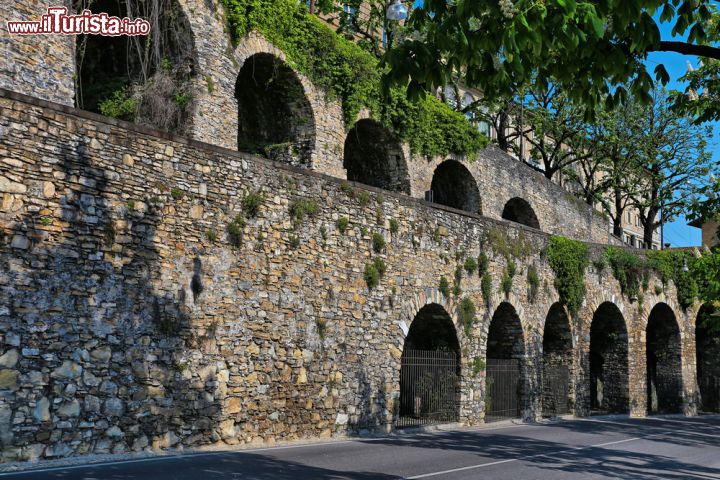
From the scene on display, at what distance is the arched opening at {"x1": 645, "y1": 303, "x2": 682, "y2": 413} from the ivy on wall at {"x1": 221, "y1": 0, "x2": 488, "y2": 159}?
37.2 ft

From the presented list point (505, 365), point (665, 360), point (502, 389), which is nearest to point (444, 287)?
point (505, 365)

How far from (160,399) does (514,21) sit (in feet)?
26.0

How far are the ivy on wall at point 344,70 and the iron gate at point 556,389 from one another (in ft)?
26.1

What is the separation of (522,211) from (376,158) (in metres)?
9.19

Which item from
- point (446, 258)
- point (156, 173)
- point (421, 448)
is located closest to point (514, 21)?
point (156, 173)

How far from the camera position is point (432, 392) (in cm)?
1814

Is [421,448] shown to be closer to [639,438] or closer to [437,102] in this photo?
[639,438]

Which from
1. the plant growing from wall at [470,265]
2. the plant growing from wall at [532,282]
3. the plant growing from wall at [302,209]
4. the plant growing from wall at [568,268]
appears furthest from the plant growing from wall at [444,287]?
the plant growing from wall at [568,268]

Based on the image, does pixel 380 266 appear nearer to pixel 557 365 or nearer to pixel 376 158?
pixel 376 158

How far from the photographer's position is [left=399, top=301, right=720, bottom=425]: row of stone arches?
18.7 meters

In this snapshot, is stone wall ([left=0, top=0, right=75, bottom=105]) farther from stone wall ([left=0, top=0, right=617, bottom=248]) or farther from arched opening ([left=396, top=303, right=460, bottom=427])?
arched opening ([left=396, top=303, right=460, bottom=427])

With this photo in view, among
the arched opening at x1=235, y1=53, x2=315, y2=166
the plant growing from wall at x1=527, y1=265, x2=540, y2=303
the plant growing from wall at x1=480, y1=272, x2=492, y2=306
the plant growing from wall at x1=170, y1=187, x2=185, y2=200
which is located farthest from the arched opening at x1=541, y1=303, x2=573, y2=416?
the plant growing from wall at x1=170, y1=187, x2=185, y2=200

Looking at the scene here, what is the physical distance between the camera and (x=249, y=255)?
518 inches

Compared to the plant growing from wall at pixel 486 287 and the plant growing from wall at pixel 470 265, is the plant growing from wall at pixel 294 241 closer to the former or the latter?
the plant growing from wall at pixel 470 265
